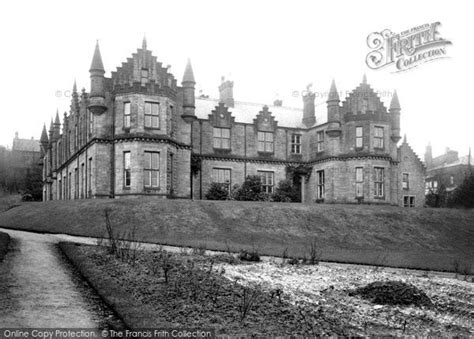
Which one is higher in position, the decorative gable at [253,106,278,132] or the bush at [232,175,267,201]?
the decorative gable at [253,106,278,132]

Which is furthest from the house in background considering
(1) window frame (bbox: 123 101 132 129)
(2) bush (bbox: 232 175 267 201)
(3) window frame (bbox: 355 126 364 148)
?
(1) window frame (bbox: 123 101 132 129)

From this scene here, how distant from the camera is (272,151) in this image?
47000 millimetres

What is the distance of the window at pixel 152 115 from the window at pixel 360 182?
60.0 feet

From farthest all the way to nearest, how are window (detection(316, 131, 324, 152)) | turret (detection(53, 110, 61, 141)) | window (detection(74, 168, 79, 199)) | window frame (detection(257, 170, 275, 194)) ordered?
turret (detection(53, 110, 61, 141)) < window (detection(316, 131, 324, 152)) < window frame (detection(257, 170, 275, 194)) < window (detection(74, 168, 79, 199))

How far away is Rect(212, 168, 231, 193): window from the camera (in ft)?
145

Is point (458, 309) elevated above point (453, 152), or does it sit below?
below

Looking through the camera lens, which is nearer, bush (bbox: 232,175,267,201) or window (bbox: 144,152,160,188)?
window (bbox: 144,152,160,188)

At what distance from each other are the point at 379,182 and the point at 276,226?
16945 mm

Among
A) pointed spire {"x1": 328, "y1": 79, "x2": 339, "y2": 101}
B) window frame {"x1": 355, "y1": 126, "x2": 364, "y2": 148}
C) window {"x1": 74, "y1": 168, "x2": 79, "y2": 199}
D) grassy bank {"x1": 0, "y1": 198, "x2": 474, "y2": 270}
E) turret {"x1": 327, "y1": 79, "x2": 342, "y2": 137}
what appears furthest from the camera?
pointed spire {"x1": 328, "y1": 79, "x2": 339, "y2": 101}

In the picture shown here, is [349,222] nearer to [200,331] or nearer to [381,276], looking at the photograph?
[381,276]

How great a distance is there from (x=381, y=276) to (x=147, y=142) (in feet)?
76.4

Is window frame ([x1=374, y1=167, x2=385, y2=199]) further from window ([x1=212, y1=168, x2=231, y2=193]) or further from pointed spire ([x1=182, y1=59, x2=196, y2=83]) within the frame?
pointed spire ([x1=182, y1=59, x2=196, y2=83])

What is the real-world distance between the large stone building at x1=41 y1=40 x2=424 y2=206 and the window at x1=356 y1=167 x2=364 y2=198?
9cm

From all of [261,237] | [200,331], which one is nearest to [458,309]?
[200,331]
